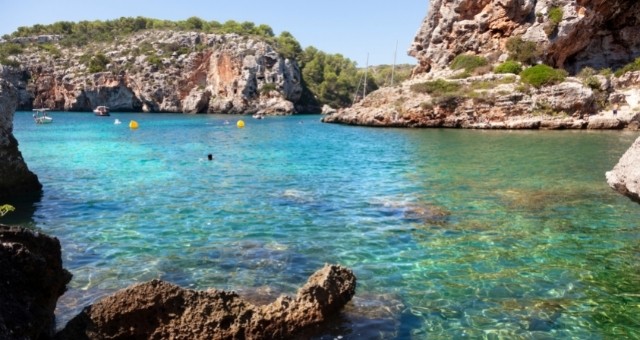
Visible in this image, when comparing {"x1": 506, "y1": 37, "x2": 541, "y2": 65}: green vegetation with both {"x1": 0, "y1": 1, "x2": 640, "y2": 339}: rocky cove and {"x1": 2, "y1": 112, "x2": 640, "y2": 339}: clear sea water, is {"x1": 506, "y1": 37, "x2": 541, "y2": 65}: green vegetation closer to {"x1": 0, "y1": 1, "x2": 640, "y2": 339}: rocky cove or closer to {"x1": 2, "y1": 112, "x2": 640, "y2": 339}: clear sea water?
{"x1": 0, "y1": 1, "x2": 640, "y2": 339}: rocky cove

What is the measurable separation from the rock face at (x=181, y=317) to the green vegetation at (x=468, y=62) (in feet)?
209

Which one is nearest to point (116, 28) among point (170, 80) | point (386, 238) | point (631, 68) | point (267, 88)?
point (170, 80)

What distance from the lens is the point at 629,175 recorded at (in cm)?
818

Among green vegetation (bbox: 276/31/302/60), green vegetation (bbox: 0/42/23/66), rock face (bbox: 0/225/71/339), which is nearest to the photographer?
rock face (bbox: 0/225/71/339)

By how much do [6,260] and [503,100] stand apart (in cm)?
5502

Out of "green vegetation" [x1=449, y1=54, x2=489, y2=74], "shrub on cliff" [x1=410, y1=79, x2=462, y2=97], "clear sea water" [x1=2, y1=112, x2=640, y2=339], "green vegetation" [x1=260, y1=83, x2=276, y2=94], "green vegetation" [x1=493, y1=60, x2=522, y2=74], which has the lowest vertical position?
"clear sea water" [x1=2, y1=112, x2=640, y2=339]

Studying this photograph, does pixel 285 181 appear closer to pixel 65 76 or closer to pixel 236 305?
pixel 236 305

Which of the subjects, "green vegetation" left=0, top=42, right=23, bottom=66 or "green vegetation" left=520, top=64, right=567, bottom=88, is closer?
"green vegetation" left=520, top=64, right=567, bottom=88

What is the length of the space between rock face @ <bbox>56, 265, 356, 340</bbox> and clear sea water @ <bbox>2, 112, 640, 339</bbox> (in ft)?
2.66

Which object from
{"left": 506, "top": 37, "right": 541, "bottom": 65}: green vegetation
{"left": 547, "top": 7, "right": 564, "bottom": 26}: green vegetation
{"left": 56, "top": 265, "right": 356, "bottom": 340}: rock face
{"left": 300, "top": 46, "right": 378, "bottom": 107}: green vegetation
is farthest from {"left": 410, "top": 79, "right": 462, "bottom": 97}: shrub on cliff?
{"left": 300, "top": 46, "right": 378, "bottom": 107}: green vegetation

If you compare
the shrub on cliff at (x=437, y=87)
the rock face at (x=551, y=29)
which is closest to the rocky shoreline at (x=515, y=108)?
the shrub on cliff at (x=437, y=87)

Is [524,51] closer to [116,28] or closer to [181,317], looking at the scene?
[181,317]

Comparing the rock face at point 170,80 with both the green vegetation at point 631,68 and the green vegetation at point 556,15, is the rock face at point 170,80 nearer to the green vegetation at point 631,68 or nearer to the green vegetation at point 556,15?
the green vegetation at point 556,15

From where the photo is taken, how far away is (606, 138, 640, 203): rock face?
8.00 m
